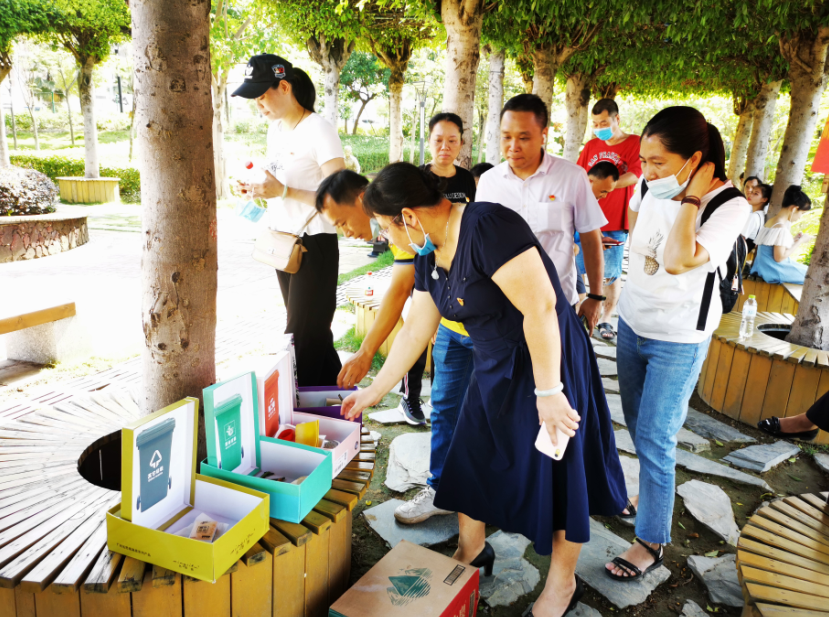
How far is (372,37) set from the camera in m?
12.5

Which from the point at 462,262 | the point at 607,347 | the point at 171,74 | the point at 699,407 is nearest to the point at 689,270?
the point at 462,262

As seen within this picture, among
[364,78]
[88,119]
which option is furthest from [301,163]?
[364,78]

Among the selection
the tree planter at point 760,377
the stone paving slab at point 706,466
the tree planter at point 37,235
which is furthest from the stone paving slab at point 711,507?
the tree planter at point 37,235

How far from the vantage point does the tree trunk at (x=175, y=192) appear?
1858 mm

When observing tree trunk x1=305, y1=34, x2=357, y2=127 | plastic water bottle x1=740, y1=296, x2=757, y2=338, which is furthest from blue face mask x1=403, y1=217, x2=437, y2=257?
tree trunk x1=305, y1=34, x2=357, y2=127

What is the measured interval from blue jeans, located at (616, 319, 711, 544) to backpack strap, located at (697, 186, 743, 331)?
11 centimetres

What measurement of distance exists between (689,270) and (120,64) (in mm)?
32190

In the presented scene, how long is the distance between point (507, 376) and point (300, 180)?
1724 mm

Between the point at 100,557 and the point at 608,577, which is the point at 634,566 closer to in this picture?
the point at 608,577

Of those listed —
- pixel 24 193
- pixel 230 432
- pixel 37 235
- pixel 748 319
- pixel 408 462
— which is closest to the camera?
pixel 230 432

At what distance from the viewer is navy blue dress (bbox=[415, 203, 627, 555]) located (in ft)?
6.05

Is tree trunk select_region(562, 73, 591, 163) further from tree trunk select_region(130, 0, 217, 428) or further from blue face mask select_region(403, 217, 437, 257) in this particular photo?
tree trunk select_region(130, 0, 217, 428)

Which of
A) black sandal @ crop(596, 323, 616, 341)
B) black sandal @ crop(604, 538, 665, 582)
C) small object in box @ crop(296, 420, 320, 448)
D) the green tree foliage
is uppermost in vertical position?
the green tree foliage

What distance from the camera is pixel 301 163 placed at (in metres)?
3.01
